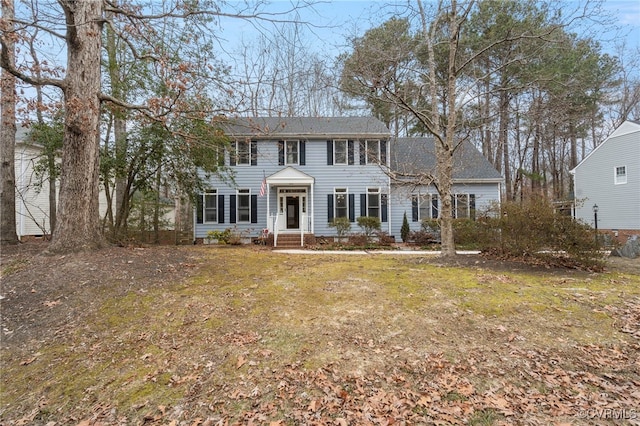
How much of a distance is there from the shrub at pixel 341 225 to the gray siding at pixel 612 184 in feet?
36.4

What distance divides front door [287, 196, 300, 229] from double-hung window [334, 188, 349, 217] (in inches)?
77.9

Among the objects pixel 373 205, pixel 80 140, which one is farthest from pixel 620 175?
pixel 80 140

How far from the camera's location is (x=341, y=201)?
51.2 feet

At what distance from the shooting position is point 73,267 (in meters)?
5.18

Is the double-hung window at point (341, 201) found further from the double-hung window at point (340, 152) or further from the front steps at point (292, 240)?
the front steps at point (292, 240)

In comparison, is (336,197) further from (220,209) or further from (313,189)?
(220,209)

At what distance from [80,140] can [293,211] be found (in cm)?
1027

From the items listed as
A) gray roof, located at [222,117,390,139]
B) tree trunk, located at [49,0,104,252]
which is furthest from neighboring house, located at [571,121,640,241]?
tree trunk, located at [49,0,104,252]

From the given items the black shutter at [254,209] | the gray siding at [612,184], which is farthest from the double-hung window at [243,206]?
the gray siding at [612,184]

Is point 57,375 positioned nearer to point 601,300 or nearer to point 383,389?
point 383,389

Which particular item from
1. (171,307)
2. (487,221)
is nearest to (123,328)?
(171,307)

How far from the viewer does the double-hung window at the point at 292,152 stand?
1562 centimetres

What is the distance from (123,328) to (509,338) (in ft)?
15.6

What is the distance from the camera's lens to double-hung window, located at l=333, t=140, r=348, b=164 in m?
15.6
